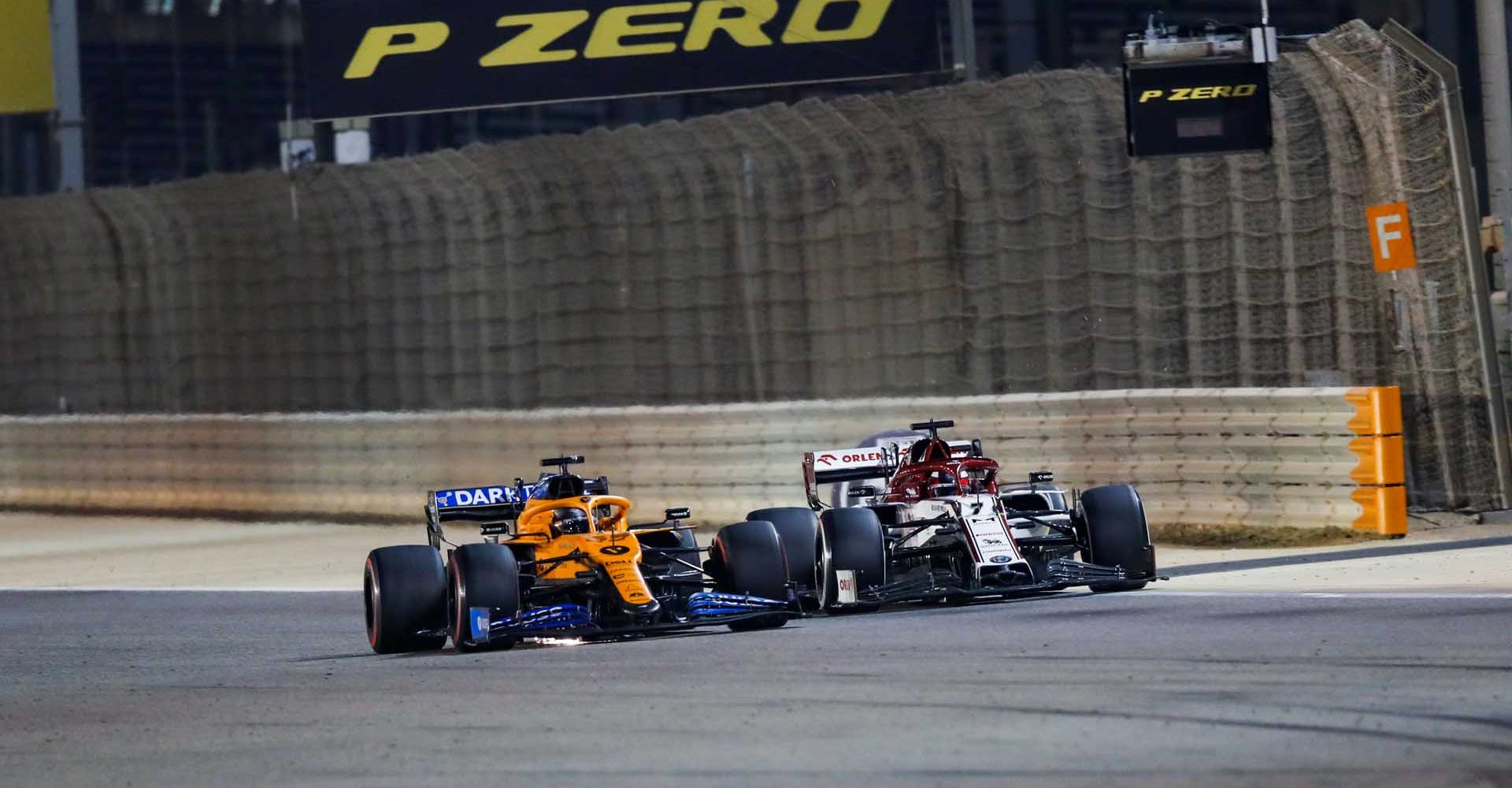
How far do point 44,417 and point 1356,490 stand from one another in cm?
1460

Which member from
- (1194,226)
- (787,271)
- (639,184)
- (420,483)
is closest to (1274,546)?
(1194,226)

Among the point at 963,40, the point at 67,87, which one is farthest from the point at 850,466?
the point at 67,87

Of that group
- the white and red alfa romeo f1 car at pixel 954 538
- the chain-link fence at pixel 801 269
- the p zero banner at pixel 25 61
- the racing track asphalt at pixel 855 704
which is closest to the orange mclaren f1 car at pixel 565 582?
the racing track asphalt at pixel 855 704

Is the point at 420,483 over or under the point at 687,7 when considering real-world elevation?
under

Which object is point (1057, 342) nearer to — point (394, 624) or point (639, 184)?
point (639, 184)

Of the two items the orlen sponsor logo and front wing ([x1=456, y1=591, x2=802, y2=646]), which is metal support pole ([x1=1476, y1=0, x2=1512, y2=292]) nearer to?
the orlen sponsor logo

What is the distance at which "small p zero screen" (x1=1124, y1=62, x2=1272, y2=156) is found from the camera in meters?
16.9

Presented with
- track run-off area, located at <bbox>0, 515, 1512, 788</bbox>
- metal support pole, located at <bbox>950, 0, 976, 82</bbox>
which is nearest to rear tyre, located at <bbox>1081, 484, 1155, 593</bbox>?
track run-off area, located at <bbox>0, 515, 1512, 788</bbox>

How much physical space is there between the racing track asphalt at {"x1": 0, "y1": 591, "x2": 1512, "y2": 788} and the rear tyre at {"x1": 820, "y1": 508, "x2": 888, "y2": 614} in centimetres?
23

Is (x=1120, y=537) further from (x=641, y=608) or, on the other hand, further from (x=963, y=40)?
(x=963, y=40)

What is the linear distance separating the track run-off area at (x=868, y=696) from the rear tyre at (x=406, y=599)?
21cm

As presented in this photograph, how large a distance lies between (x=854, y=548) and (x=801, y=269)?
23.4 feet

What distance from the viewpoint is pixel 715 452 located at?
64.4 feet

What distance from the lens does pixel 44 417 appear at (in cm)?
2530
